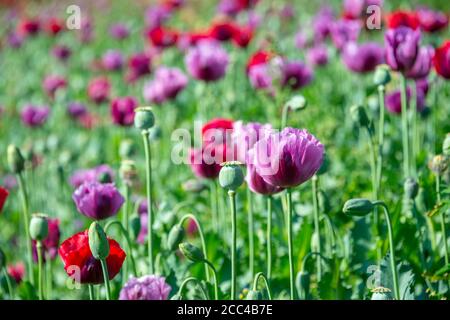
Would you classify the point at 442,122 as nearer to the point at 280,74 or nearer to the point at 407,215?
the point at 280,74

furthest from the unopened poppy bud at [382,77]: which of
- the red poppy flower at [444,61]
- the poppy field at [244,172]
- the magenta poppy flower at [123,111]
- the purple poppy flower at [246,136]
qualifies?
the magenta poppy flower at [123,111]

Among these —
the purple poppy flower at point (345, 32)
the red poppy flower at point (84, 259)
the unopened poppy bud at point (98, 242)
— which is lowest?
the red poppy flower at point (84, 259)

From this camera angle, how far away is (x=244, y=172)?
228 cm

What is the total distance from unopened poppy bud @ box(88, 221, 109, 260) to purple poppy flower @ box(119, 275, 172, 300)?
0.07m

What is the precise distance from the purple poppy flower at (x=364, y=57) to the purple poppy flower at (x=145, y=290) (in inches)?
59.7

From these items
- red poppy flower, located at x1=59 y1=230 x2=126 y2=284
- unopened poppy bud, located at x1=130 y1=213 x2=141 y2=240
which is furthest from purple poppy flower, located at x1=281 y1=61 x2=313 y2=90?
red poppy flower, located at x1=59 y1=230 x2=126 y2=284

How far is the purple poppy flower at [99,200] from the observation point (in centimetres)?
167

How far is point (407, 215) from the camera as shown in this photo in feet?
6.76

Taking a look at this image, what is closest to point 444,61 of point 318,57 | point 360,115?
point 360,115

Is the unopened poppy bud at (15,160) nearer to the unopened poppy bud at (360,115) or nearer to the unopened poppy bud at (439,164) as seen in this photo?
the unopened poppy bud at (360,115)

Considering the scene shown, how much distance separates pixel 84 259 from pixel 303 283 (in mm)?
459

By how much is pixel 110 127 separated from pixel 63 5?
304 cm

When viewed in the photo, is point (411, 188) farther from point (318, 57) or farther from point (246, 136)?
point (318, 57)
